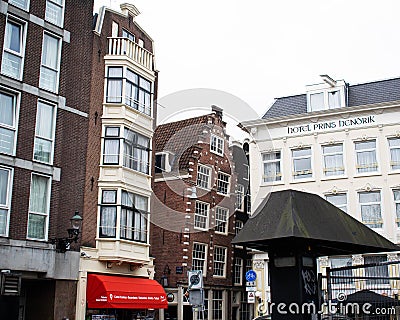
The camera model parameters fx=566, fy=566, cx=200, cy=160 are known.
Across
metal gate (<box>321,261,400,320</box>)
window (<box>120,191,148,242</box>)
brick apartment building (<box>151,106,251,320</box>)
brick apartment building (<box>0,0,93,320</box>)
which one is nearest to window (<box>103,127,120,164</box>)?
brick apartment building (<box>0,0,93,320</box>)

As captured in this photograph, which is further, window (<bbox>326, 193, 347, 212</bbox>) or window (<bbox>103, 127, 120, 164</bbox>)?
window (<bbox>326, 193, 347, 212</bbox>)

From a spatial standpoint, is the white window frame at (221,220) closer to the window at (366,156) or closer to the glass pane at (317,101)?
the glass pane at (317,101)

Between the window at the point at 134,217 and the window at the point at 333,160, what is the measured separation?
441 inches

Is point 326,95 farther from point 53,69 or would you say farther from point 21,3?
point 21,3

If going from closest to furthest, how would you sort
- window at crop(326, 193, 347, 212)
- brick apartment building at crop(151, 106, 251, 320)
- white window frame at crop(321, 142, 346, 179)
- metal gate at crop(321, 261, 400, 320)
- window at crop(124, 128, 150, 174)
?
1. metal gate at crop(321, 261, 400, 320)
2. window at crop(124, 128, 150, 174)
3. window at crop(326, 193, 347, 212)
4. white window frame at crop(321, 142, 346, 179)
5. brick apartment building at crop(151, 106, 251, 320)

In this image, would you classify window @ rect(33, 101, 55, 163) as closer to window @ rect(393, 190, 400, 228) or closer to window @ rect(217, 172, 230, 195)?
window @ rect(217, 172, 230, 195)

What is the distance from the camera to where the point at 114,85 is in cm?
2677

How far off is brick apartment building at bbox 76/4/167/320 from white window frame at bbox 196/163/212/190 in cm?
775

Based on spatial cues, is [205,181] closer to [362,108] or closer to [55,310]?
[362,108]

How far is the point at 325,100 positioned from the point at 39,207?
18989mm

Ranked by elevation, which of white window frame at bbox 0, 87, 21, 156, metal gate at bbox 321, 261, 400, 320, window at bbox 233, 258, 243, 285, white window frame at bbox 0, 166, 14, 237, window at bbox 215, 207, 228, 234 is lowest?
metal gate at bbox 321, 261, 400, 320

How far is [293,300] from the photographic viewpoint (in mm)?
9297

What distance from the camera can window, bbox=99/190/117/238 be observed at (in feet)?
82.9

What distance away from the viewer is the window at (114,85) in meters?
26.6
